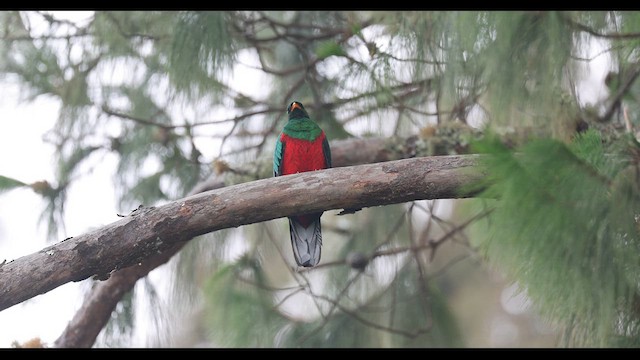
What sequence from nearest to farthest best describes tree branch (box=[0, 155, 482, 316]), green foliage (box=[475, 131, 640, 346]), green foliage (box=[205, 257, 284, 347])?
1. green foliage (box=[475, 131, 640, 346])
2. tree branch (box=[0, 155, 482, 316])
3. green foliage (box=[205, 257, 284, 347])

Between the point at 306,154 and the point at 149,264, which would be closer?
the point at 306,154

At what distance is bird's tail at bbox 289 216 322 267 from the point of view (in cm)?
269

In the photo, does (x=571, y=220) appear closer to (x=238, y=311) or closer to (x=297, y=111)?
(x=297, y=111)

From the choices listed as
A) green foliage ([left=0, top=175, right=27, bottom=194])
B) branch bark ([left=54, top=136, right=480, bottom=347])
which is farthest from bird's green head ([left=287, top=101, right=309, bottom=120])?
green foliage ([left=0, top=175, right=27, bottom=194])

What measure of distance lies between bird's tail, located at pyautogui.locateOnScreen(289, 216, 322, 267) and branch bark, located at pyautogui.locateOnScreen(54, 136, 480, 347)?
448 millimetres

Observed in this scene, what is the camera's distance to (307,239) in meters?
2.69

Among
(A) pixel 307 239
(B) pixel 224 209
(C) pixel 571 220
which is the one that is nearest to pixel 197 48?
(A) pixel 307 239

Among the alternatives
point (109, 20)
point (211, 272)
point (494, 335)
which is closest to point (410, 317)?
point (211, 272)

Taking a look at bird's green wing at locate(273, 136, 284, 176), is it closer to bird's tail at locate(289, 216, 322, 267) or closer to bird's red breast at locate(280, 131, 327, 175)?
bird's red breast at locate(280, 131, 327, 175)

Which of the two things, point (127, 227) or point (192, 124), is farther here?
point (192, 124)

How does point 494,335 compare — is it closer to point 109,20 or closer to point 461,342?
point 461,342

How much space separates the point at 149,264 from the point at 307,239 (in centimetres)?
67

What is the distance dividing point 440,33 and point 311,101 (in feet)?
2.72

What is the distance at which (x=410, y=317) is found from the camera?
3303mm
